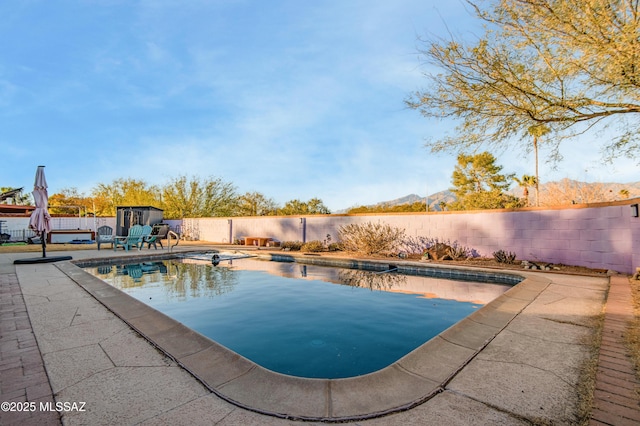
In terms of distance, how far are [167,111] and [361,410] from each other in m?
20.1

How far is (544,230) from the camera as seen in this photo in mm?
8008

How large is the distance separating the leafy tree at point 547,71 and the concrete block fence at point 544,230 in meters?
1.92

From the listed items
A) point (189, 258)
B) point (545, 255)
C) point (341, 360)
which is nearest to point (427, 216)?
point (545, 255)

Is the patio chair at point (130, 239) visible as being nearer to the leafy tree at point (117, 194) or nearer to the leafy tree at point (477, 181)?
the leafy tree at point (117, 194)

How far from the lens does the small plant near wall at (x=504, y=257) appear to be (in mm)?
8281

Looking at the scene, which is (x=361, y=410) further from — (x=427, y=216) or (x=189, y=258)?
(x=189, y=258)

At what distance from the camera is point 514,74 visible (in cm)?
503

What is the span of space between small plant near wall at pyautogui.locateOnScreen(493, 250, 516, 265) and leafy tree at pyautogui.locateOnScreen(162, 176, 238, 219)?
20940 mm

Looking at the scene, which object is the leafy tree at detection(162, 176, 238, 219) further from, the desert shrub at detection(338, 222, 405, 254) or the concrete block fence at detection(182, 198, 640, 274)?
the desert shrub at detection(338, 222, 405, 254)

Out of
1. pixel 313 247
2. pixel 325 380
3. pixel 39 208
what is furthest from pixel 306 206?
pixel 325 380

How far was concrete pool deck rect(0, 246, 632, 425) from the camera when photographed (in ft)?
5.47

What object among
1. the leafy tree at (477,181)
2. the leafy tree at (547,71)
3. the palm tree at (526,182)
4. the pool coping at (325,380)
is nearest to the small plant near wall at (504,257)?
the leafy tree at (547,71)

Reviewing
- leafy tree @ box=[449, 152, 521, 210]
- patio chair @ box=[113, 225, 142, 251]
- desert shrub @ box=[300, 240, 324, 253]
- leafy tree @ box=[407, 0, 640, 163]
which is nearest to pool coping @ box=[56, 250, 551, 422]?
leafy tree @ box=[407, 0, 640, 163]

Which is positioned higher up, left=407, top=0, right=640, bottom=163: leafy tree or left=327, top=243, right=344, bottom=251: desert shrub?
left=407, top=0, right=640, bottom=163: leafy tree
